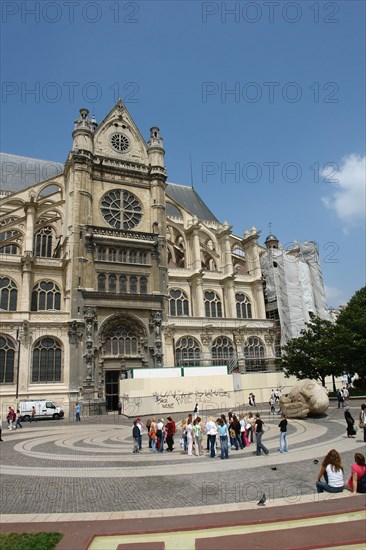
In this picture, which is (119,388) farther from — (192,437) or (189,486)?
(189,486)

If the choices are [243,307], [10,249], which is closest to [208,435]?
[243,307]

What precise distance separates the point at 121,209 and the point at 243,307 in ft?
58.4

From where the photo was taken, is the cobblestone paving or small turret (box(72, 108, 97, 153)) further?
small turret (box(72, 108, 97, 153))

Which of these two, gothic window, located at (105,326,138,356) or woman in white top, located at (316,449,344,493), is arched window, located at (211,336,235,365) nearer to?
gothic window, located at (105,326,138,356)

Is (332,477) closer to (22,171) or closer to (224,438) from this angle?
(224,438)

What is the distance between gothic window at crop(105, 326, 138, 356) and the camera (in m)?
36.3

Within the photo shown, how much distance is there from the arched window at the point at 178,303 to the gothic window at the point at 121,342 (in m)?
6.06

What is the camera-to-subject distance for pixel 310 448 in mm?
14883

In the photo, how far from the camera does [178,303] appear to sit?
42906mm

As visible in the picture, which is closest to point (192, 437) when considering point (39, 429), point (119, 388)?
point (39, 429)

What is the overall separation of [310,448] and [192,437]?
4432 mm

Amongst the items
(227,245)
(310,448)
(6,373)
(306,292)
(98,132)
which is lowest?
(310,448)

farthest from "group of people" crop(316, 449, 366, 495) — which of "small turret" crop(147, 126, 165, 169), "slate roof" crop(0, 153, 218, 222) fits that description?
"slate roof" crop(0, 153, 218, 222)

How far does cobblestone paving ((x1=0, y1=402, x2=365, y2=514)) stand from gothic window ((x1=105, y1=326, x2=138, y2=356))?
16329 mm
